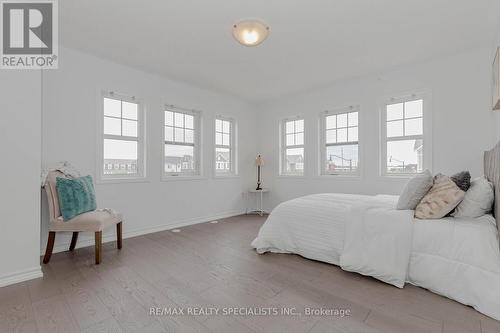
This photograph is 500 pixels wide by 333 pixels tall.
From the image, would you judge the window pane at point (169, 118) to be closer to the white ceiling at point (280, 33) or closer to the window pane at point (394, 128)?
the white ceiling at point (280, 33)

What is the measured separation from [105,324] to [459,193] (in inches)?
111

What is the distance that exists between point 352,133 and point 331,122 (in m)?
0.46

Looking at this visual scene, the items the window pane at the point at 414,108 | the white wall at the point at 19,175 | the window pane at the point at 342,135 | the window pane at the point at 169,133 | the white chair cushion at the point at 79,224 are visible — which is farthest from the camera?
the window pane at the point at 342,135

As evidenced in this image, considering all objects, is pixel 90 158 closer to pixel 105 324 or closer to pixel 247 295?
pixel 105 324

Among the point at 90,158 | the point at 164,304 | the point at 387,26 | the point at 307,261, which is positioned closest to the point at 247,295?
the point at 164,304

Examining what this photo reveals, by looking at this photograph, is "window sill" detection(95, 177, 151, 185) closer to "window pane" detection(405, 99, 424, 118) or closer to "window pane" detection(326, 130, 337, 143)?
"window pane" detection(326, 130, 337, 143)

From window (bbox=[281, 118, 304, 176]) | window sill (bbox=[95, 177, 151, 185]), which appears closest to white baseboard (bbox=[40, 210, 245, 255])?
window sill (bbox=[95, 177, 151, 185])

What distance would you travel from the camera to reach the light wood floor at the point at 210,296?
1.57 metres

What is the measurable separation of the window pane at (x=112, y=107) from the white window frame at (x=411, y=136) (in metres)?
4.09

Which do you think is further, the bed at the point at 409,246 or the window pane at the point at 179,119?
the window pane at the point at 179,119

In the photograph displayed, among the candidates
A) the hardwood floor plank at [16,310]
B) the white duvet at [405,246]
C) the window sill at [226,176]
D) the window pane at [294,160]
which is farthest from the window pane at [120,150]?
the window pane at [294,160]

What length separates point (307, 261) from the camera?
2.63 metres

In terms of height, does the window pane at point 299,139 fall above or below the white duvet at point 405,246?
above

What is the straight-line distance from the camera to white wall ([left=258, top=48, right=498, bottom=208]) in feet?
10.3
